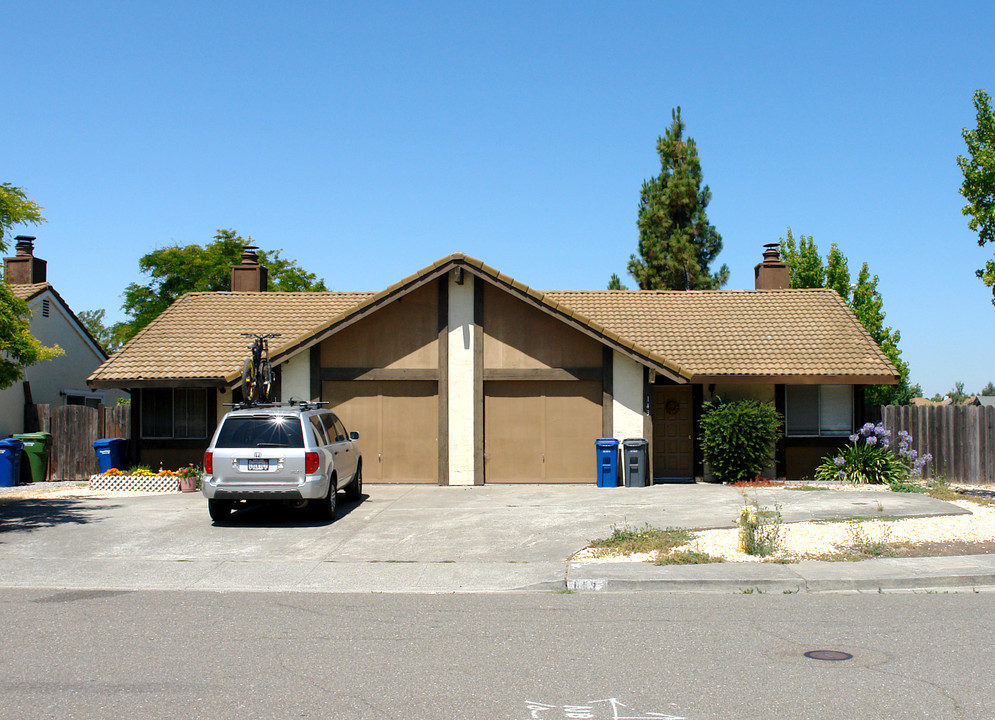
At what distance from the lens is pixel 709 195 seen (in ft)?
150

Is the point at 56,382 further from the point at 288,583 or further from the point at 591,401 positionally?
the point at 288,583

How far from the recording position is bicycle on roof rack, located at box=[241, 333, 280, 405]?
18656 mm

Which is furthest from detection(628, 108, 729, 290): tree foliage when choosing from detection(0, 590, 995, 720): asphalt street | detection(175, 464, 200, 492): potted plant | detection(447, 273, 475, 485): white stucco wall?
detection(0, 590, 995, 720): asphalt street

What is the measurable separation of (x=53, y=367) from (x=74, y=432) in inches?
258

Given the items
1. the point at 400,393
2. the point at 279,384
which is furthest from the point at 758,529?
the point at 279,384

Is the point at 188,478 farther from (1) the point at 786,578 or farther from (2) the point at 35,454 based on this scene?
(1) the point at 786,578

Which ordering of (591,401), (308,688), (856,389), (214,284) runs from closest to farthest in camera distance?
(308,688)
(591,401)
(856,389)
(214,284)

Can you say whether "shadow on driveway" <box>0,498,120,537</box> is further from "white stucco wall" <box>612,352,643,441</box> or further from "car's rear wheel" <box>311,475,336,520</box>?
"white stucco wall" <box>612,352,643,441</box>

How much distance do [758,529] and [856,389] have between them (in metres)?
10.9

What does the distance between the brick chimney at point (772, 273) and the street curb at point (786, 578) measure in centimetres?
1611

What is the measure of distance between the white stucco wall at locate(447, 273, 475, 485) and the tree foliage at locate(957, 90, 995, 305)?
1010 cm

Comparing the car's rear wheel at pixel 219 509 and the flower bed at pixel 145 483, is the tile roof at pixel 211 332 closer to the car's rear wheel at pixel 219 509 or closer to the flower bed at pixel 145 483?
the flower bed at pixel 145 483

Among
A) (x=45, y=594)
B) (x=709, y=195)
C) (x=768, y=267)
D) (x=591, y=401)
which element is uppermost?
(x=709, y=195)

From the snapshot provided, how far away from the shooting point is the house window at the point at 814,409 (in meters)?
21.3
